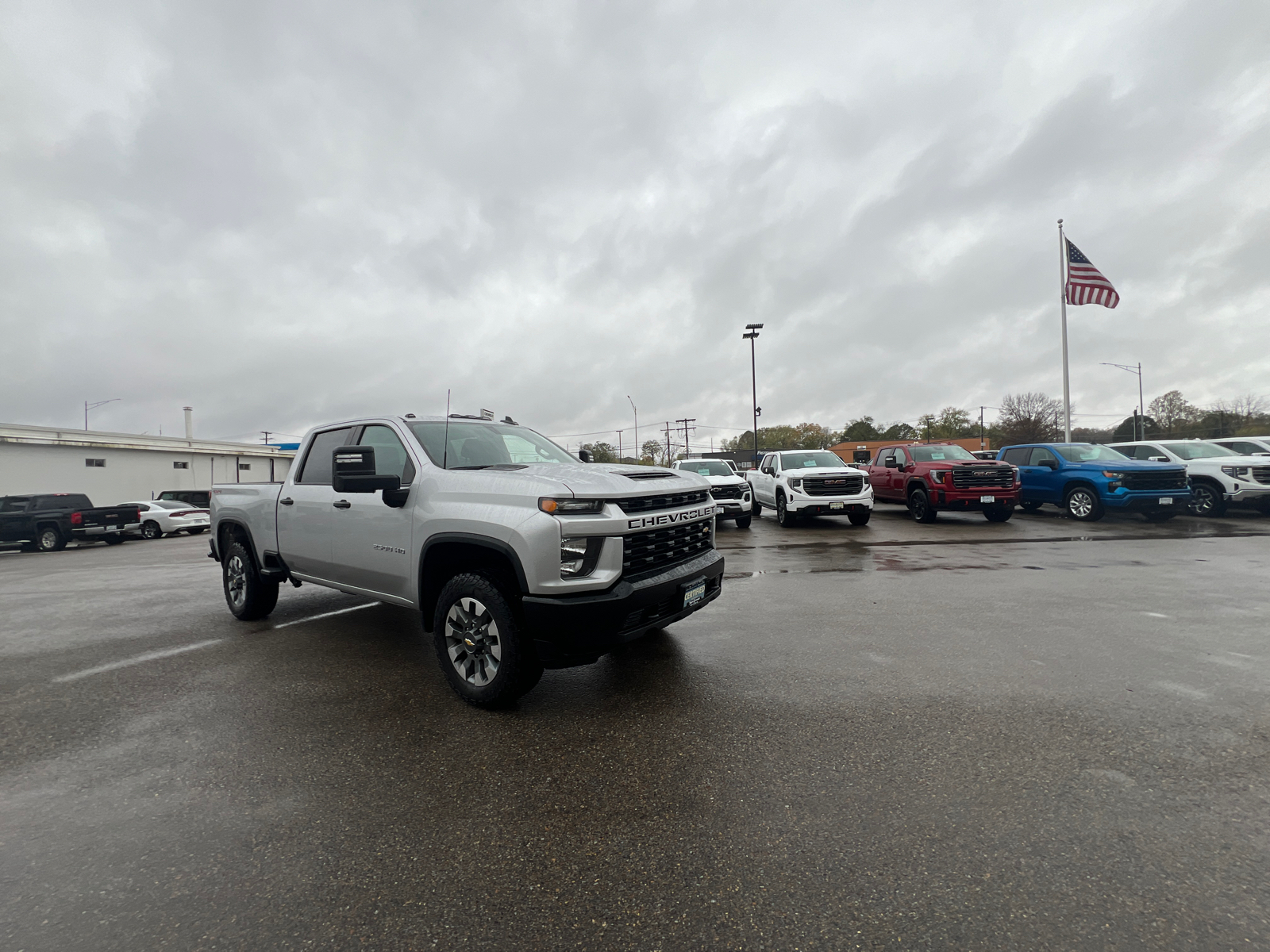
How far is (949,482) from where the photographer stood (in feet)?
45.3

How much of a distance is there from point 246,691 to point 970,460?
46.9 ft

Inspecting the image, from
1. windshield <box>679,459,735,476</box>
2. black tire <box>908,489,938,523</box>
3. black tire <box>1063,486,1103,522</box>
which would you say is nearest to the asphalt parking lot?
black tire <box>908,489,938,523</box>

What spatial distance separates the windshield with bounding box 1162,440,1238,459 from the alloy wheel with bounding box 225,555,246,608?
19923 millimetres

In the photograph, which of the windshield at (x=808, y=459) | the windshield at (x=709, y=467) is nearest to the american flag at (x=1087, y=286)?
the windshield at (x=808, y=459)

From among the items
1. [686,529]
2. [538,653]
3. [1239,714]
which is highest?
[686,529]

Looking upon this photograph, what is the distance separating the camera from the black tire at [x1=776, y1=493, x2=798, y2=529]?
48.0ft

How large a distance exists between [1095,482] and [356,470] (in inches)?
619

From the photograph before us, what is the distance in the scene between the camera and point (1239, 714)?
11.3 feet

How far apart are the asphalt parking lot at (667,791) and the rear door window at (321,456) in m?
1.46

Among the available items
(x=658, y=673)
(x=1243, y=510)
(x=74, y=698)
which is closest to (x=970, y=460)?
(x=1243, y=510)

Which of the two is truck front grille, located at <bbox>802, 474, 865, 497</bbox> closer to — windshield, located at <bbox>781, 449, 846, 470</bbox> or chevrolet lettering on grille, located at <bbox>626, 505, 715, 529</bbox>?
windshield, located at <bbox>781, 449, 846, 470</bbox>

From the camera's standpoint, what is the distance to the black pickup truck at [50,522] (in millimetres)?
16828

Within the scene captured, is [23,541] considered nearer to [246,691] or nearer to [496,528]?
[246,691]

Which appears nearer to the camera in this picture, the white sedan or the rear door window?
the rear door window
